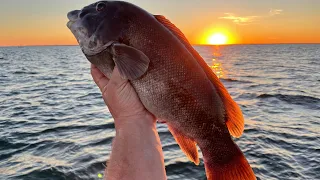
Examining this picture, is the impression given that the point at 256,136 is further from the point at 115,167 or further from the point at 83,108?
the point at 115,167

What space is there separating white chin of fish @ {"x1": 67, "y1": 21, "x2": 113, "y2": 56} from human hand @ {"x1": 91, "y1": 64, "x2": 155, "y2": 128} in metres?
0.24

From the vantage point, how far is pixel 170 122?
297 cm

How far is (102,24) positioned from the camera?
3102 millimetres

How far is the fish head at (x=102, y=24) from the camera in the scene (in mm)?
3027

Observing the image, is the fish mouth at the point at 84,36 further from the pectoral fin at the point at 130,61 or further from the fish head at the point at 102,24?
the pectoral fin at the point at 130,61

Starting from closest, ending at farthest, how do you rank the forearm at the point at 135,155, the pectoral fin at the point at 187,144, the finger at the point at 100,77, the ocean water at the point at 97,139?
the forearm at the point at 135,155 < the pectoral fin at the point at 187,144 < the finger at the point at 100,77 < the ocean water at the point at 97,139

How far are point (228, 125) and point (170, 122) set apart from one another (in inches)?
19.3

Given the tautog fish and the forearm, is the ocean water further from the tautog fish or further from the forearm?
the tautog fish

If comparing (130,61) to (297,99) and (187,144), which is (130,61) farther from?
(297,99)

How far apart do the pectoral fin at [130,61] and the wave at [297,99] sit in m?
16.4

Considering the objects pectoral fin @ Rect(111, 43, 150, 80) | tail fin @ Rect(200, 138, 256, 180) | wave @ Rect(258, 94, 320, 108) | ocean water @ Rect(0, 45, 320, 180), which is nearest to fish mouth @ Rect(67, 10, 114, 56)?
pectoral fin @ Rect(111, 43, 150, 80)

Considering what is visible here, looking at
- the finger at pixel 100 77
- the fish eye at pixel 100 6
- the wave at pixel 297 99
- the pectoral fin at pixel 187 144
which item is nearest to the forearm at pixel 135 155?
the pectoral fin at pixel 187 144

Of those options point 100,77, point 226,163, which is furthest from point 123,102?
point 226,163

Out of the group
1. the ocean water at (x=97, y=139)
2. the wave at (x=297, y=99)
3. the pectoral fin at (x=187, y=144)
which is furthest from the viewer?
the wave at (x=297, y=99)
